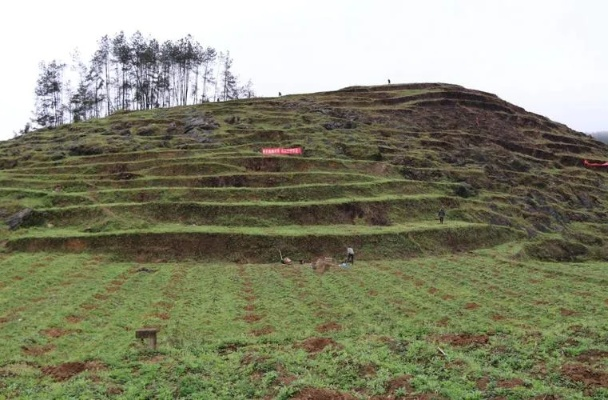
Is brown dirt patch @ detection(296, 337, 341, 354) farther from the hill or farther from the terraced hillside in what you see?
the terraced hillside

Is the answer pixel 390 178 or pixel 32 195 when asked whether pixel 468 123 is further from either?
pixel 32 195

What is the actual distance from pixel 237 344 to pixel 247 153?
120 feet

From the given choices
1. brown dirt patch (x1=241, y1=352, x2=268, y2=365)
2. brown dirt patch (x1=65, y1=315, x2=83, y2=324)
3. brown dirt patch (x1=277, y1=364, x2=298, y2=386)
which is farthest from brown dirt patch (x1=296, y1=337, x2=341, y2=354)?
brown dirt patch (x1=65, y1=315, x2=83, y2=324)

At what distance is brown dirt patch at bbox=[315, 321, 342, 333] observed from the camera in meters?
16.5

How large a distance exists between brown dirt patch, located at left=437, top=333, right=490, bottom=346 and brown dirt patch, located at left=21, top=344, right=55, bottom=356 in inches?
473

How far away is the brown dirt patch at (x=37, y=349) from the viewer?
1404 cm

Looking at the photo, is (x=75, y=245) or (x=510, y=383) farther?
(x=75, y=245)

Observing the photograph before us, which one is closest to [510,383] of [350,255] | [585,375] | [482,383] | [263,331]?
[482,383]

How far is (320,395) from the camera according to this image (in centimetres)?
948

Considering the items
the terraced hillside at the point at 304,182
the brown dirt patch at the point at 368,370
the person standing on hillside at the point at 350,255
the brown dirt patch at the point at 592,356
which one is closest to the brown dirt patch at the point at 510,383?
the brown dirt patch at the point at 592,356

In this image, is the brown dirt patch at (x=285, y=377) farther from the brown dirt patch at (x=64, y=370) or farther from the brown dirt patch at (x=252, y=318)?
the brown dirt patch at (x=252, y=318)

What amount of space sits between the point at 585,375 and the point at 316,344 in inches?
270

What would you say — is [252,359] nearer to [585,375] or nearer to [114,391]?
[114,391]

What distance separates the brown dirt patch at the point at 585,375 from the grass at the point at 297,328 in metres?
0.09
